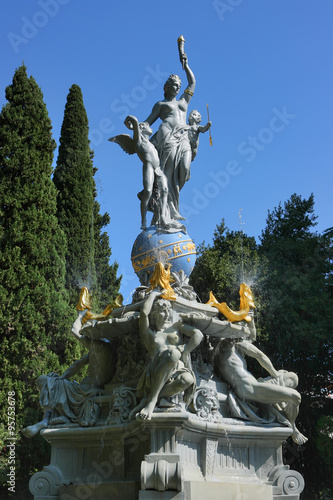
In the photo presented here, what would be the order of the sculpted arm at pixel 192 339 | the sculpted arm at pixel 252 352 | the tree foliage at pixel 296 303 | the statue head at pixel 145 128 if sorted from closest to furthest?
the sculpted arm at pixel 192 339, the sculpted arm at pixel 252 352, the statue head at pixel 145 128, the tree foliage at pixel 296 303

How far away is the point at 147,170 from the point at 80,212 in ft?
33.5

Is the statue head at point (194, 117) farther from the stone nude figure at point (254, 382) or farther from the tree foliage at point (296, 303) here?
the tree foliage at point (296, 303)

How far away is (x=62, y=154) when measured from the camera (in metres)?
21.6

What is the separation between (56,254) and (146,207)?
7122 millimetres

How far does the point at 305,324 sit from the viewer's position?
18875mm

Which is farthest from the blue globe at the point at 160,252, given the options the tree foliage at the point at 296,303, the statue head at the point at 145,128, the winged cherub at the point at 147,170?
the tree foliage at the point at 296,303

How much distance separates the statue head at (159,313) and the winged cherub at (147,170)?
2182 millimetres

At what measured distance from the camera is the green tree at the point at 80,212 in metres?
20.1

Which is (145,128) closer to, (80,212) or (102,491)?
(102,491)

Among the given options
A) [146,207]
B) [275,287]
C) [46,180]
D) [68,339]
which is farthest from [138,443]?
[275,287]

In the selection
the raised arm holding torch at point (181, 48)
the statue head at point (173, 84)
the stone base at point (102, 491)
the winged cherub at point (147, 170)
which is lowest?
the stone base at point (102, 491)

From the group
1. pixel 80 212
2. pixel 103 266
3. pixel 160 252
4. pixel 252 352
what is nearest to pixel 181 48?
pixel 160 252

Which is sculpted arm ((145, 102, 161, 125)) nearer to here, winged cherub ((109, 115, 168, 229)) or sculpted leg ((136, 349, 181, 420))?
winged cherub ((109, 115, 168, 229))

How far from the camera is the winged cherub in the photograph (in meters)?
10.6
